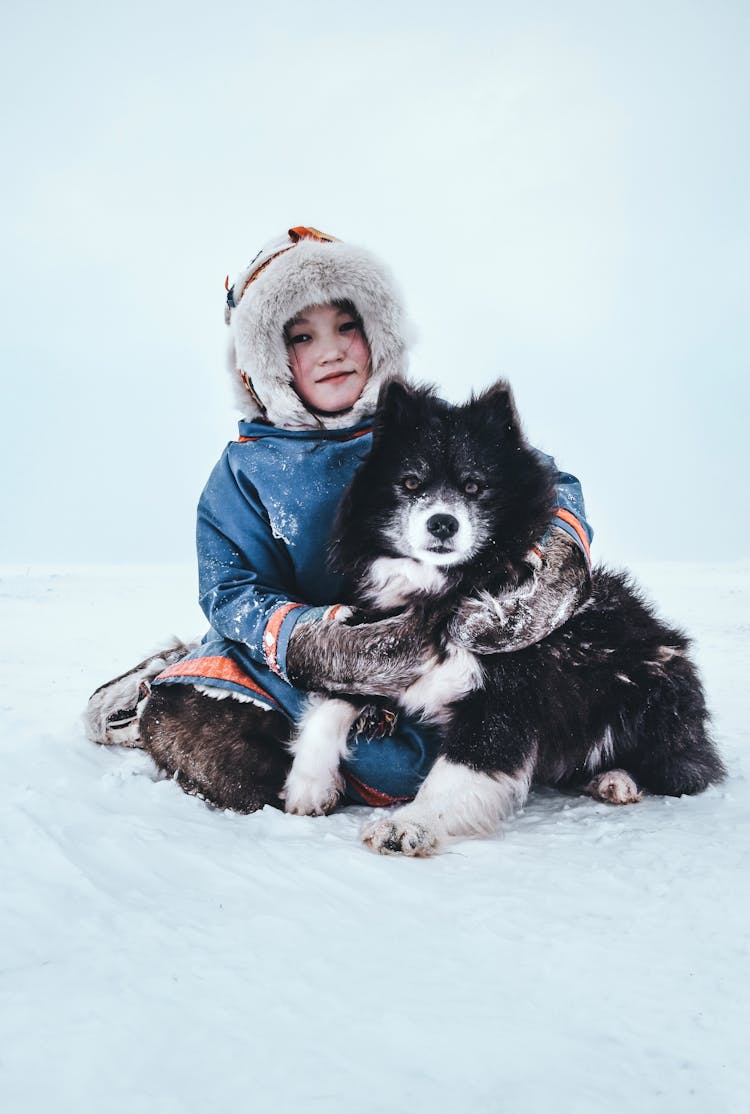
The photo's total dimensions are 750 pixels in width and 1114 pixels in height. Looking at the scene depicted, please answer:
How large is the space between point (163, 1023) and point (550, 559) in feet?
6.93

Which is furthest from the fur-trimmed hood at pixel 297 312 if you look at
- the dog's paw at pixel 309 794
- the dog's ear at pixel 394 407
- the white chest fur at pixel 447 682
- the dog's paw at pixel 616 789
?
the dog's paw at pixel 616 789

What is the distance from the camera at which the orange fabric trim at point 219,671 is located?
3.11 meters

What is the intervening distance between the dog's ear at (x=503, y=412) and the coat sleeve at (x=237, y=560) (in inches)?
43.7

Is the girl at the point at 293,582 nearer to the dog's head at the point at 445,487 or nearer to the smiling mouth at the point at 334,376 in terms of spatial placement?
the smiling mouth at the point at 334,376

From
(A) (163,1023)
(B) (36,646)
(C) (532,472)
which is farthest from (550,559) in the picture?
(B) (36,646)

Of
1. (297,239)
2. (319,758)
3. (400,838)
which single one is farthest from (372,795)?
(297,239)

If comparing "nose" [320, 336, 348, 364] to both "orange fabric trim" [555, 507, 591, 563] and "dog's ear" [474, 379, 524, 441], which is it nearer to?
"dog's ear" [474, 379, 524, 441]

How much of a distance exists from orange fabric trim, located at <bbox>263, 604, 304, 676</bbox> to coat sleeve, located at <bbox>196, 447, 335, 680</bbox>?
0.21 ft

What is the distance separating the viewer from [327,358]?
3627 mm

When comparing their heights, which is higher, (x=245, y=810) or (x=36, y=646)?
(x=245, y=810)

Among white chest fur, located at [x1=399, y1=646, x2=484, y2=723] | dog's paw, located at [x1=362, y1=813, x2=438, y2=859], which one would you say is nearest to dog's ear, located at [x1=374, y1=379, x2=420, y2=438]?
white chest fur, located at [x1=399, y1=646, x2=484, y2=723]

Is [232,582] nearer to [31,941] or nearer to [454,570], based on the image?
[454,570]

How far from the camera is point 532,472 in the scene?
10.1 feet

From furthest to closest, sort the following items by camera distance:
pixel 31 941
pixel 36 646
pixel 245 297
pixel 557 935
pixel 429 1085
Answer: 1. pixel 36 646
2. pixel 245 297
3. pixel 557 935
4. pixel 31 941
5. pixel 429 1085
